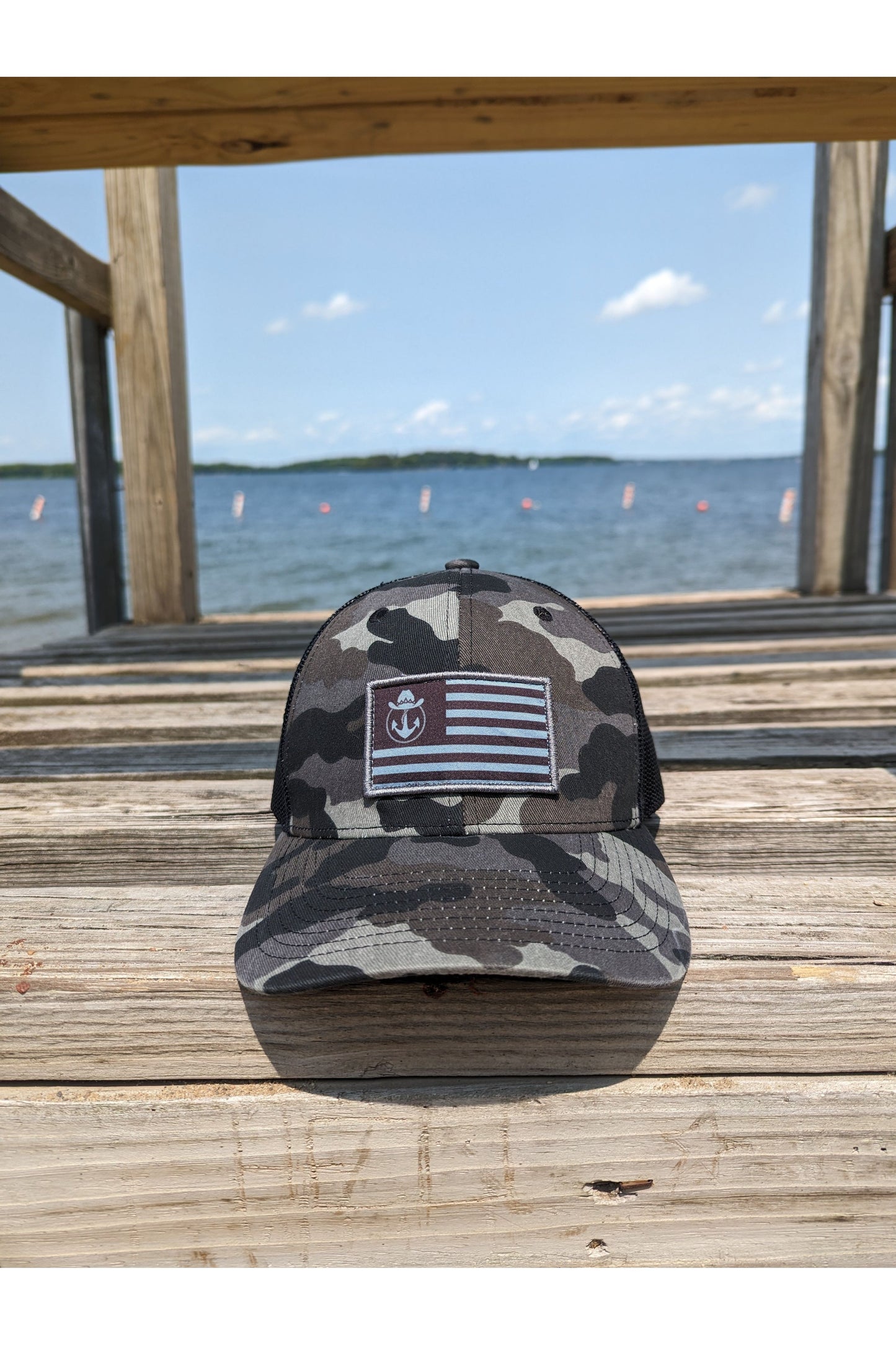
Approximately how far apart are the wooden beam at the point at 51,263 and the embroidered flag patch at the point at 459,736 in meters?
2.10

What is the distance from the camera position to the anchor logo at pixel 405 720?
0.91 m

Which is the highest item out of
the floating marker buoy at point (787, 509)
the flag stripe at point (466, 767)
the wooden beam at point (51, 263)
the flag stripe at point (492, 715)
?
the floating marker buoy at point (787, 509)

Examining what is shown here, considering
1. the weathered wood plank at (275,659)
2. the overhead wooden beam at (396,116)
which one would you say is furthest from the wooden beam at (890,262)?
the overhead wooden beam at (396,116)

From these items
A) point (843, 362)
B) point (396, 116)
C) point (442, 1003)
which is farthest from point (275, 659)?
point (843, 362)

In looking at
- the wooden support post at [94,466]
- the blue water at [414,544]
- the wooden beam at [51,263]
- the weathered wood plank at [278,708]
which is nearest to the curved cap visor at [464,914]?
the weathered wood plank at [278,708]

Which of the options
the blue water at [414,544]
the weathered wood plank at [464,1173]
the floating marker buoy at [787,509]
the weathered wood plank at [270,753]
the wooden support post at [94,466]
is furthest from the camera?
the floating marker buoy at [787,509]

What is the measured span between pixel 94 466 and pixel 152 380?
458 millimetres

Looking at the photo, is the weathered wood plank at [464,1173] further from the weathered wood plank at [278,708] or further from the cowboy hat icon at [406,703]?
the weathered wood plank at [278,708]

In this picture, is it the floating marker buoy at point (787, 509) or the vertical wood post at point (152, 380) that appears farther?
the floating marker buoy at point (787, 509)

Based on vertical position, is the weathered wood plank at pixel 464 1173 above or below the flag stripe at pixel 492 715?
below

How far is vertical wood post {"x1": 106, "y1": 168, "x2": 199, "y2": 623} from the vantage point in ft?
9.98

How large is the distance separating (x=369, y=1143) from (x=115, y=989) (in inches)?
11.8

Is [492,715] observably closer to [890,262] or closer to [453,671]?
[453,671]

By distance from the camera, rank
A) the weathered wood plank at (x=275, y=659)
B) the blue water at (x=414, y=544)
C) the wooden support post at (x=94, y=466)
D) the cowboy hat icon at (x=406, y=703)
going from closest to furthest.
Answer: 1. the cowboy hat icon at (x=406, y=703)
2. the weathered wood plank at (x=275, y=659)
3. the wooden support post at (x=94, y=466)
4. the blue water at (x=414, y=544)
